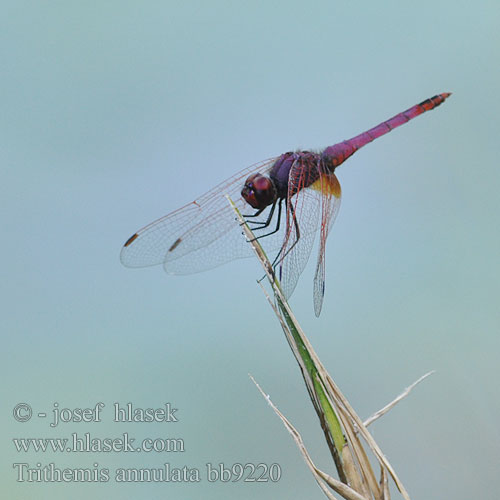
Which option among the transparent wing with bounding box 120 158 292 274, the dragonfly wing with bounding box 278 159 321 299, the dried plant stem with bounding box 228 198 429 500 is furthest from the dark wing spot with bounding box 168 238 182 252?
the dried plant stem with bounding box 228 198 429 500

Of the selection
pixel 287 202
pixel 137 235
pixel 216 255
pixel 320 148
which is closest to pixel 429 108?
pixel 320 148

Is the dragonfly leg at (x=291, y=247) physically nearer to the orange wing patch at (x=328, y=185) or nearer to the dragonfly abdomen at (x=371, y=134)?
the orange wing patch at (x=328, y=185)

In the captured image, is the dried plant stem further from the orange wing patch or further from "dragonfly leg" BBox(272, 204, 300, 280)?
the orange wing patch

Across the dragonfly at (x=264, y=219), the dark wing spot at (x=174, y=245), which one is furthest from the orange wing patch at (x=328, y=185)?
the dark wing spot at (x=174, y=245)

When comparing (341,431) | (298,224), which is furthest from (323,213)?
(341,431)

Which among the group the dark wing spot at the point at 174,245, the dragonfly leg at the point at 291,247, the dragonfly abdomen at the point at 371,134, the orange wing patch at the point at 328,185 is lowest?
the dragonfly leg at the point at 291,247

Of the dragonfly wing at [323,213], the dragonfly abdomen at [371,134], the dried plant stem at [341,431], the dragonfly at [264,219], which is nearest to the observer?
the dried plant stem at [341,431]
